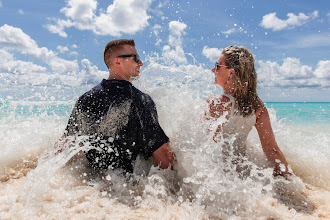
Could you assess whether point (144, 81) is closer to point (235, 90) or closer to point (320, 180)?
point (235, 90)

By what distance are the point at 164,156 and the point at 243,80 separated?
4.93 ft

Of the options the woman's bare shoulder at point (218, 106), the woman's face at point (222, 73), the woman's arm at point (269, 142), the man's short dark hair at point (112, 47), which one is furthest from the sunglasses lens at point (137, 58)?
the woman's arm at point (269, 142)

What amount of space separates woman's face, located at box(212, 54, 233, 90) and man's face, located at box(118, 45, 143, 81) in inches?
48.1

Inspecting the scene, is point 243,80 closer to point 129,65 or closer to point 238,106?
point 238,106

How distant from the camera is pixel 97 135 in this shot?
321 cm

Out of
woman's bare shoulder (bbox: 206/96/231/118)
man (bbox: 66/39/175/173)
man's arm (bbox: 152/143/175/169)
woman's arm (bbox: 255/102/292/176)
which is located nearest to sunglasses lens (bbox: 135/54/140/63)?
man (bbox: 66/39/175/173)

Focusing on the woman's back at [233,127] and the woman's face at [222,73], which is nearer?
the woman's back at [233,127]

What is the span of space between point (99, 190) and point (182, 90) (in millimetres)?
2331

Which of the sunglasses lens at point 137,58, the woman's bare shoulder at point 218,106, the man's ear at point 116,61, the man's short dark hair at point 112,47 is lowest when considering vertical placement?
the woman's bare shoulder at point 218,106

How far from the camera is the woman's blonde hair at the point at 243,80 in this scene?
3.37 m

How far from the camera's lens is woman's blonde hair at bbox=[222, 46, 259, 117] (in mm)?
3367

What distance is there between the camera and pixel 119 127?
3109 millimetres

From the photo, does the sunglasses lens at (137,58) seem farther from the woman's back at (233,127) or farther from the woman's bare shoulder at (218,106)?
the woman's back at (233,127)

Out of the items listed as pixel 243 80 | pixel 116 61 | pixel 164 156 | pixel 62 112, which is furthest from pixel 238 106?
pixel 62 112
